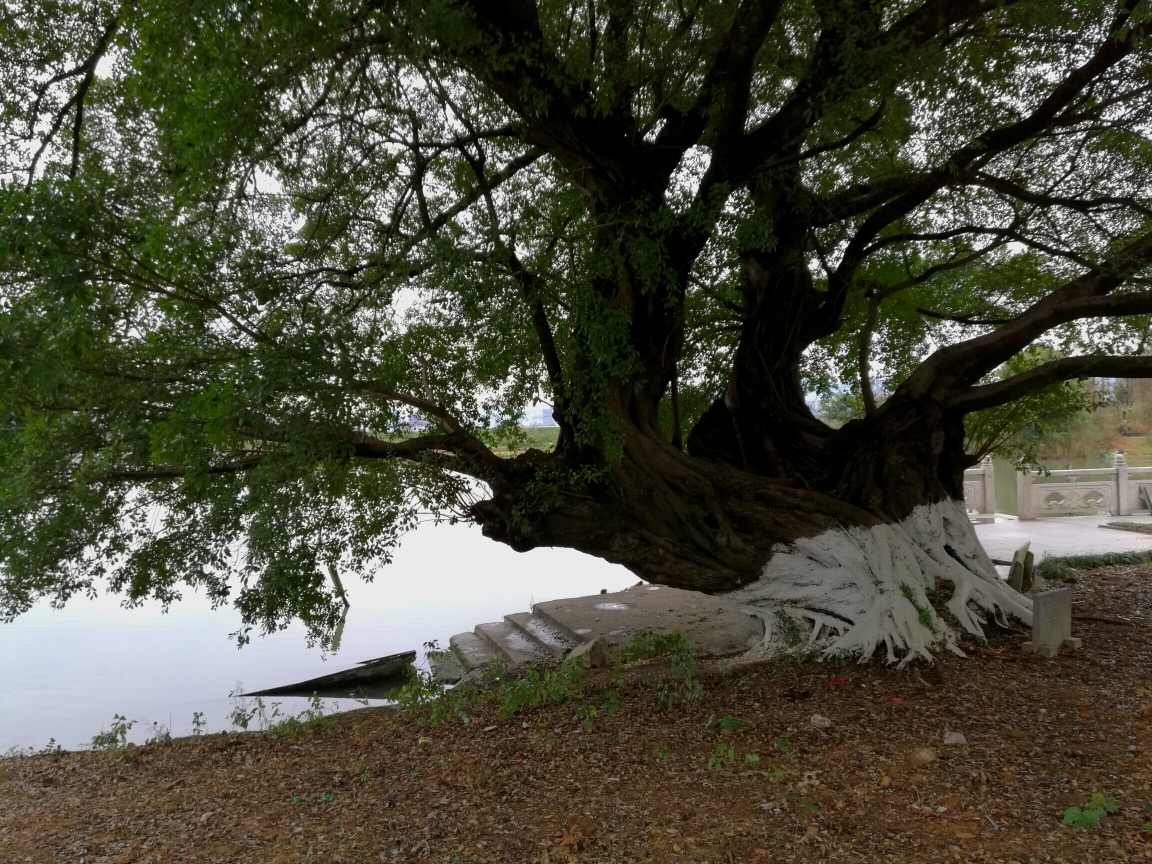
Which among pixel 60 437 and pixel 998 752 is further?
pixel 60 437

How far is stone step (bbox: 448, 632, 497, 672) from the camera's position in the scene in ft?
33.9

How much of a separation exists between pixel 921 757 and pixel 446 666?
273 inches

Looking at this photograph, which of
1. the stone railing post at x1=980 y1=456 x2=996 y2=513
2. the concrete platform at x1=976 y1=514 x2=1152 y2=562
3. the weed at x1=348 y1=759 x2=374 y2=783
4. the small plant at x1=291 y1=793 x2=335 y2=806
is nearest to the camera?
the small plant at x1=291 y1=793 x2=335 y2=806

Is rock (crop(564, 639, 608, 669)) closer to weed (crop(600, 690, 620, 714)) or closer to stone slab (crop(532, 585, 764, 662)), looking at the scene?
stone slab (crop(532, 585, 764, 662))

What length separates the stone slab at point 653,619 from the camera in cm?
881

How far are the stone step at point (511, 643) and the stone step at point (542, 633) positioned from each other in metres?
0.06

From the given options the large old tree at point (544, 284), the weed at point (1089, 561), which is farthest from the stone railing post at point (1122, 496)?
the large old tree at point (544, 284)

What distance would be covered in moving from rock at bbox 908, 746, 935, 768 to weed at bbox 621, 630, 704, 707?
1.72 metres

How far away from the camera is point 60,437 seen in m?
5.27

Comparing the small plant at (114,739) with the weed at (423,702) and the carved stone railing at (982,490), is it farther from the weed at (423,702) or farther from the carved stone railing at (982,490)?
the carved stone railing at (982,490)

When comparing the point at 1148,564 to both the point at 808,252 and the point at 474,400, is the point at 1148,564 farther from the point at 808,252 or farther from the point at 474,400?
the point at 474,400

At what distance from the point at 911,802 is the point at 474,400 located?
476cm

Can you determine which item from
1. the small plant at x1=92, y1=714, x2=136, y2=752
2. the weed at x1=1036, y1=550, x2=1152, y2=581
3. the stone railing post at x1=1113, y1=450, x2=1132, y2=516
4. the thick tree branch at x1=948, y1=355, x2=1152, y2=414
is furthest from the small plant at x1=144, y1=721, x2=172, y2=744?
the stone railing post at x1=1113, y1=450, x2=1132, y2=516

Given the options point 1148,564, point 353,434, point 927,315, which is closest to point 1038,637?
point 927,315
